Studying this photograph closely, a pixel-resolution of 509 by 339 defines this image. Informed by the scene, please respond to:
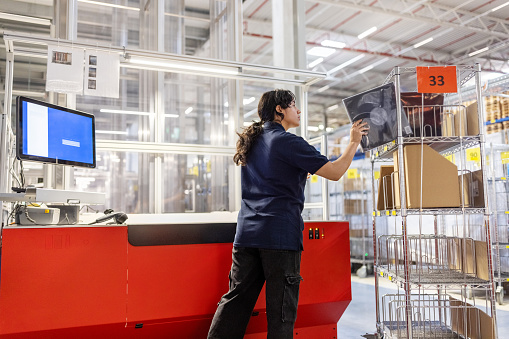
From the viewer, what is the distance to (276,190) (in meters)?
2.47

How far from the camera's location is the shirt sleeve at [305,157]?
2418mm

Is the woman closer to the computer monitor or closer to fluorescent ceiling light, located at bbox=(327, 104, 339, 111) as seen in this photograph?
the computer monitor

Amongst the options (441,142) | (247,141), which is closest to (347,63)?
(441,142)

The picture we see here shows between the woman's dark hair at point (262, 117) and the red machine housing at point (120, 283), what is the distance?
62 centimetres

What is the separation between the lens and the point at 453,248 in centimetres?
387

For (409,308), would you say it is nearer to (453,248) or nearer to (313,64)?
(453,248)

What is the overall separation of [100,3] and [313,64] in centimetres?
946

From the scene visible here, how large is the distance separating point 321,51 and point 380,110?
9849 mm

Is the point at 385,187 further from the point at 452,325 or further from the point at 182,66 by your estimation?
the point at 182,66

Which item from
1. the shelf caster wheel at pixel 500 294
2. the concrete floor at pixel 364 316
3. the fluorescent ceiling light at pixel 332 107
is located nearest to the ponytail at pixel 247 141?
the concrete floor at pixel 364 316

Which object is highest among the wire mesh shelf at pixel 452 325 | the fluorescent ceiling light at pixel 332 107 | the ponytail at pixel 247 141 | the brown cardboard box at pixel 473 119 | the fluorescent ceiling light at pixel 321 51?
the fluorescent ceiling light at pixel 321 51

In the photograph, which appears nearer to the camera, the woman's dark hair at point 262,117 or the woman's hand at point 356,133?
the woman's dark hair at point 262,117

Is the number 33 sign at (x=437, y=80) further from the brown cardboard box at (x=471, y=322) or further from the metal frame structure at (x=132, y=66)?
the brown cardboard box at (x=471, y=322)

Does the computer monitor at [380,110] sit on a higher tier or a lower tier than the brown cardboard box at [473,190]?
higher
